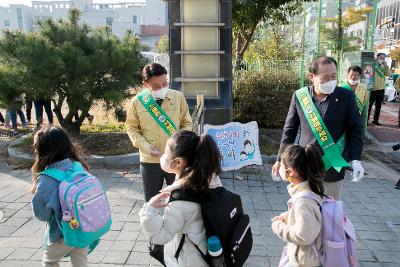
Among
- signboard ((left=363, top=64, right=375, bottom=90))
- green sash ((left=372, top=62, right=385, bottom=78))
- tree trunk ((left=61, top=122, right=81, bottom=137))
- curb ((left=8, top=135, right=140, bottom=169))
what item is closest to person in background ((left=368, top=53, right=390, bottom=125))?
green sash ((left=372, top=62, right=385, bottom=78))

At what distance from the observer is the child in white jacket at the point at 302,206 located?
86.1 inches

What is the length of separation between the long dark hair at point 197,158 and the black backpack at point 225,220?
0.06 metres

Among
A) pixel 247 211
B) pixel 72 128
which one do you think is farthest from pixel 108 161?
pixel 247 211

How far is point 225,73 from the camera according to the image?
6.57 m

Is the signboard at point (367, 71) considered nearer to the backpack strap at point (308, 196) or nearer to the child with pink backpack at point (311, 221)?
the child with pink backpack at point (311, 221)

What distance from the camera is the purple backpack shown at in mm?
2410

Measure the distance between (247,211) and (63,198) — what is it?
2739 millimetres

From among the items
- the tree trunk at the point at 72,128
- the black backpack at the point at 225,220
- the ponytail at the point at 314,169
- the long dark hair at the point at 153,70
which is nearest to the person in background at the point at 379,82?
the tree trunk at the point at 72,128

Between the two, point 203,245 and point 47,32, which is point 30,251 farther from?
point 47,32

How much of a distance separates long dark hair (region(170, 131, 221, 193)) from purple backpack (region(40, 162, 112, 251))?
714mm

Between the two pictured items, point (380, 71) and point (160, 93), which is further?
point (380, 71)

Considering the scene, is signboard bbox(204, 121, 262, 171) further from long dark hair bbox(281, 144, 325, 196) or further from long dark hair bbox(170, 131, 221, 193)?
long dark hair bbox(170, 131, 221, 193)

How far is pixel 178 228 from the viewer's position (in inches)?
80.0

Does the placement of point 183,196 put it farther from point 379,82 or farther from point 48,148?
point 379,82
